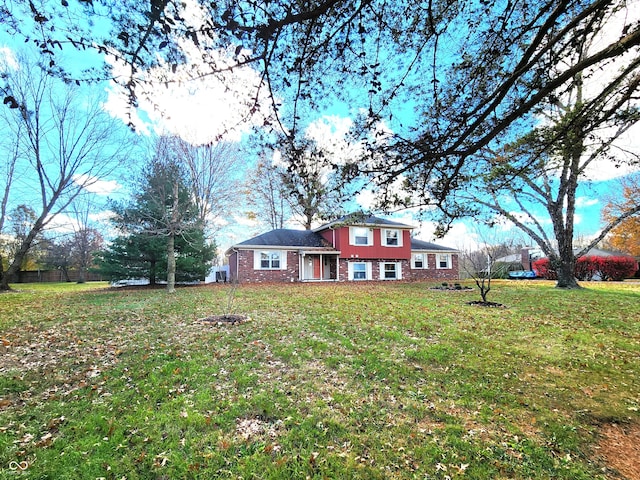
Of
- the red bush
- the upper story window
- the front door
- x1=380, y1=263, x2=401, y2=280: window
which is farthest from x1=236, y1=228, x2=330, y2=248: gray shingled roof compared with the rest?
the red bush

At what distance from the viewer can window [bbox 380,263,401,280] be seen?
22281 mm

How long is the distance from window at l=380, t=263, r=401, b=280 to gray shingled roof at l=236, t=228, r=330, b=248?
14.9ft

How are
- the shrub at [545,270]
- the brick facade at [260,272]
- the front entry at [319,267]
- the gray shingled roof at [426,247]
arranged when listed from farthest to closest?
1. the shrub at [545,270]
2. the gray shingled roof at [426,247]
3. the front entry at [319,267]
4. the brick facade at [260,272]

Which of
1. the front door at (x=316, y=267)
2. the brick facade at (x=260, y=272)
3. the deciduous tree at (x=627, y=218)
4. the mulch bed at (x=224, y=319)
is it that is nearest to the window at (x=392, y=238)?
the front door at (x=316, y=267)

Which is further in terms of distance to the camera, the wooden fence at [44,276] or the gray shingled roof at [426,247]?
the wooden fence at [44,276]

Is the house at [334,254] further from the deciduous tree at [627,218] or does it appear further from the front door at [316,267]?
the deciduous tree at [627,218]

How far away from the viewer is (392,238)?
73.4 feet

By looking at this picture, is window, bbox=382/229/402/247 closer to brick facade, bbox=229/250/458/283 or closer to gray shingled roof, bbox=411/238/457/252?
brick facade, bbox=229/250/458/283

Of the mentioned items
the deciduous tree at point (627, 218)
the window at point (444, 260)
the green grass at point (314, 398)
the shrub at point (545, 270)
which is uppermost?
the deciduous tree at point (627, 218)

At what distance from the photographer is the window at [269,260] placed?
19.3 meters

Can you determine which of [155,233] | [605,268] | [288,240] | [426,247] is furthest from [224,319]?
[605,268]

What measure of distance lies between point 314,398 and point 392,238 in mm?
19657

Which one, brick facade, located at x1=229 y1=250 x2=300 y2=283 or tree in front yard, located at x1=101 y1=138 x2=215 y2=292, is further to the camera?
brick facade, located at x1=229 y1=250 x2=300 y2=283

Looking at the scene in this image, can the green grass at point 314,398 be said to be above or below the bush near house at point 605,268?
below
